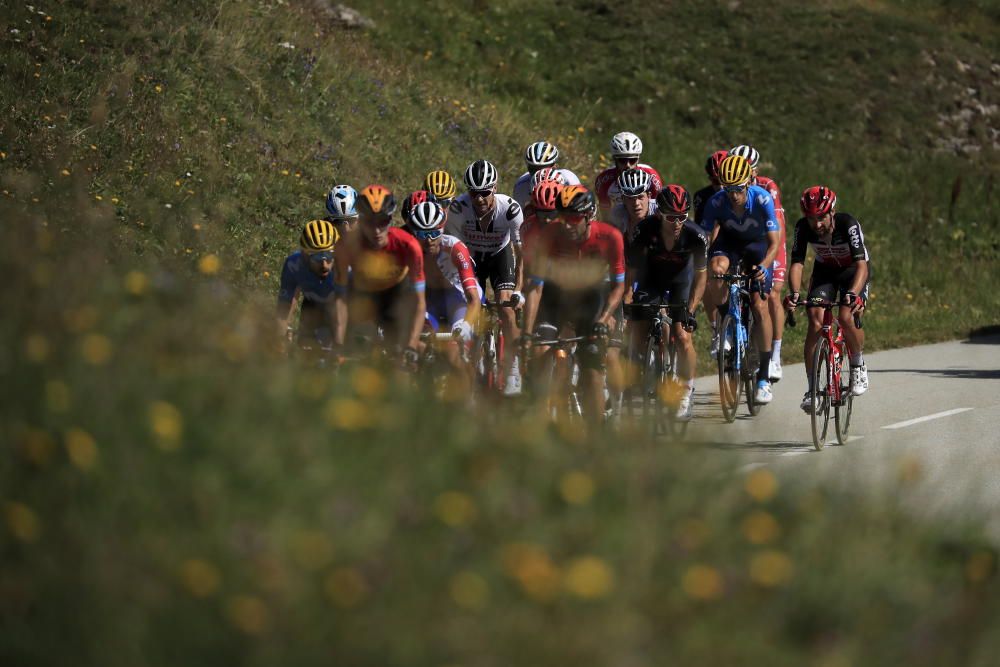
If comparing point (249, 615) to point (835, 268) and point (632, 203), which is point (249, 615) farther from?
point (835, 268)

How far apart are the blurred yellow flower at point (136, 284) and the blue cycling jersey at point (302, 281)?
4647 mm

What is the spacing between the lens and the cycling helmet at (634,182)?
484 inches

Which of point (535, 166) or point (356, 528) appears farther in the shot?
point (535, 166)

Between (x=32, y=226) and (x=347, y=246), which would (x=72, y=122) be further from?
(x=32, y=226)

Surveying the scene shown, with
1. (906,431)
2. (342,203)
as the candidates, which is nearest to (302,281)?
(342,203)

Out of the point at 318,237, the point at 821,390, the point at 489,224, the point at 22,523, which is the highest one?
the point at 489,224

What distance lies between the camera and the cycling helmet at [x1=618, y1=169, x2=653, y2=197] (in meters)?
12.3

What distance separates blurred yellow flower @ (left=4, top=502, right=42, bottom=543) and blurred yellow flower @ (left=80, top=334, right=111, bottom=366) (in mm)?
581

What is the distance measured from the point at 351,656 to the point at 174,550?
583 mm

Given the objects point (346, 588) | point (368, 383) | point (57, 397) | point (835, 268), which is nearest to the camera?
point (346, 588)

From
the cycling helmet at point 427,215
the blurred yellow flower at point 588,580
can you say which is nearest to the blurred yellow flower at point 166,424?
the blurred yellow flower at point 588,580

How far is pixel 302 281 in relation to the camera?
10172 millimetres

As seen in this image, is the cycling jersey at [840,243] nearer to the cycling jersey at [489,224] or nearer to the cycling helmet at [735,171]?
the cycling helmet at [735,171]

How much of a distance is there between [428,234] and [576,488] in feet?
20.3
